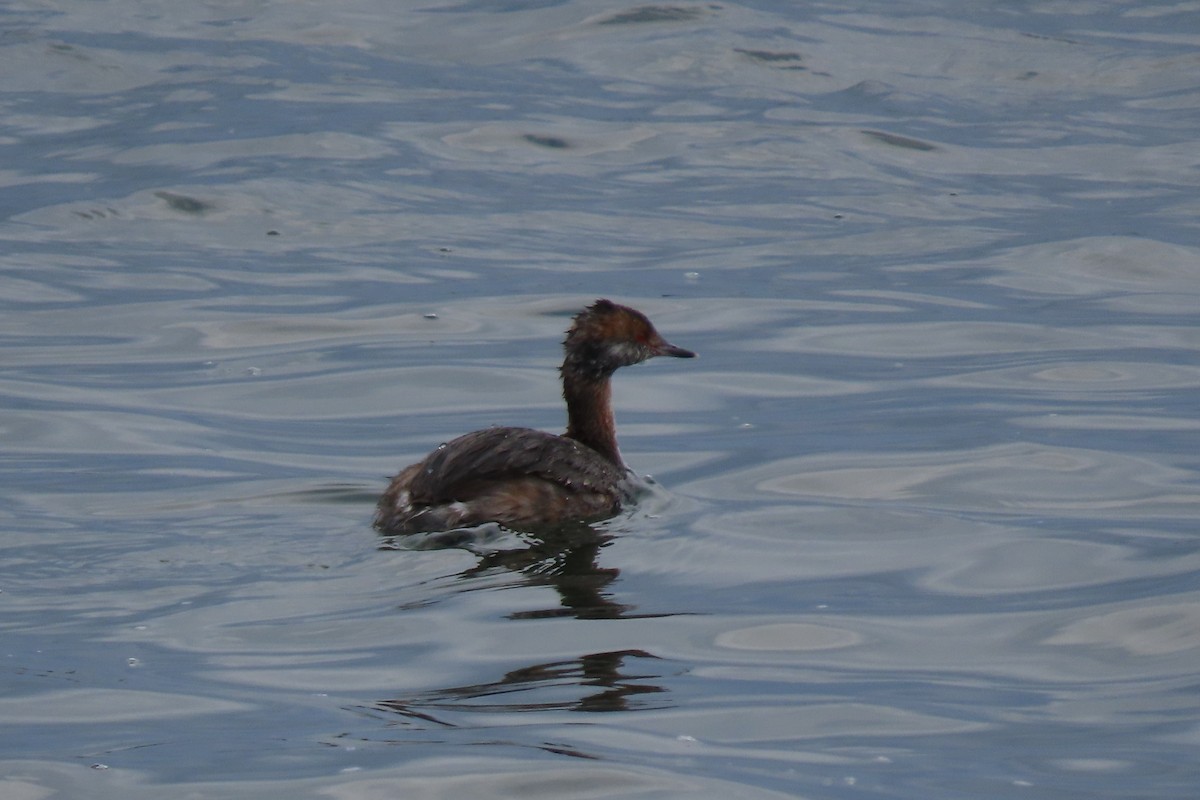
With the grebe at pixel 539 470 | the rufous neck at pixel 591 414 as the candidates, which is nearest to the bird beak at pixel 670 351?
the grebe at pixel 539 470

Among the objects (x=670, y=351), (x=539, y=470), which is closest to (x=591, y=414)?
(x=670, y=351)

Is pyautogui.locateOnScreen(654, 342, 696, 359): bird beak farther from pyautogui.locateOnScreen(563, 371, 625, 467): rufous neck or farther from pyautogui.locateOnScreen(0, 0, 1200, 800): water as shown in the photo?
pyautogui.locateOnScreen(0, 0, 1200, 800): water

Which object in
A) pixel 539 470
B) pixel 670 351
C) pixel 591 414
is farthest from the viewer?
pixel 670 351

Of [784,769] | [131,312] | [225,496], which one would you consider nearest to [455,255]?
[131,312]

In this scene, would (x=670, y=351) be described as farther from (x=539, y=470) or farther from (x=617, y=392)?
(x=617, y=392)

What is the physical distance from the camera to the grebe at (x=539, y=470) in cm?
842

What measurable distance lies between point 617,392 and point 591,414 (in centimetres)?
251

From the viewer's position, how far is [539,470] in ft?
28.7

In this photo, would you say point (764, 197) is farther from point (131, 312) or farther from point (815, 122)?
point (131, 312)

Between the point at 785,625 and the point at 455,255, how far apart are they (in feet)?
31.2

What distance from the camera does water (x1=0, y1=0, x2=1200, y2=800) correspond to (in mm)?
6133

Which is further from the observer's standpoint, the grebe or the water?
the grebe

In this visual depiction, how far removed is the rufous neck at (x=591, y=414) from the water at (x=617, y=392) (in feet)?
1.72

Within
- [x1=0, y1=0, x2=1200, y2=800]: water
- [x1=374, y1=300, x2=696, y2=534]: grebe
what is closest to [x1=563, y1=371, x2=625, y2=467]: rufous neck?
[x1=374, y1=300, x2=696, y2=534]: grebe
